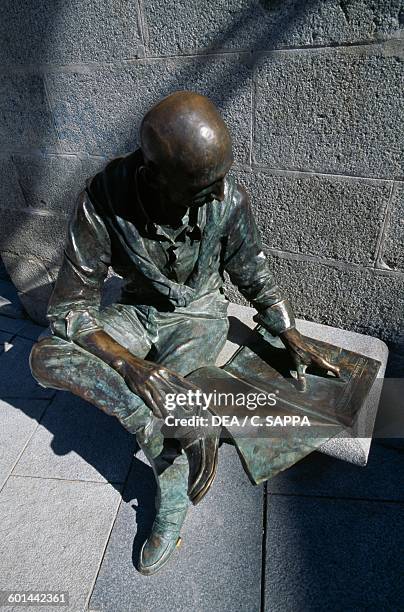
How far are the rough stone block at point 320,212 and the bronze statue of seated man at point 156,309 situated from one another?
1.52 feet

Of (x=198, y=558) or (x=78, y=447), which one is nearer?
(x=198, y=558)

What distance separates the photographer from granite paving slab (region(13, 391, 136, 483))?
2330 millimetres

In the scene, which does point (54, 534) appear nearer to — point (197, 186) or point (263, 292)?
point (263, 292)

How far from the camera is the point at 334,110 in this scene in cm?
197

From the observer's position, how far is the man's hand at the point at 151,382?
1688 millimetres

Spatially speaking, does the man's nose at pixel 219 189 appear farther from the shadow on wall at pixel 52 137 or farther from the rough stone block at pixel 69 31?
the rough stone block at pixel 69 31

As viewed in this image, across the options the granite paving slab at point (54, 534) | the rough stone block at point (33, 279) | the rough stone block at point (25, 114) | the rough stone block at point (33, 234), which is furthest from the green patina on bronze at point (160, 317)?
the rough stone block at point (33, 279)

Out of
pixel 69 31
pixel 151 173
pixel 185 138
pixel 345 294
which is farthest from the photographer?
pixel 345 294

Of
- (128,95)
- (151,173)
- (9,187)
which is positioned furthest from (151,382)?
(9,187)

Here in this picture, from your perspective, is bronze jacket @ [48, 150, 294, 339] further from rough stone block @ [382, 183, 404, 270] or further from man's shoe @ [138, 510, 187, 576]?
man's shoe @ [138, 510, 187, 576]

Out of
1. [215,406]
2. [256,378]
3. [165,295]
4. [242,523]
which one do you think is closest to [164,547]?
[242,523]

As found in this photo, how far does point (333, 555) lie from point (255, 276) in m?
1.30

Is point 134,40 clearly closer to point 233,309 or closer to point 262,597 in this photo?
point 233,309

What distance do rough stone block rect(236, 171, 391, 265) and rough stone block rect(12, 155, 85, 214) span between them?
118 cm
